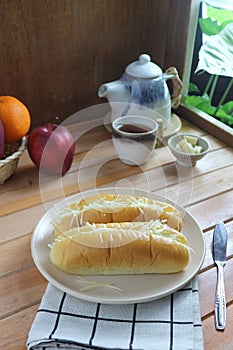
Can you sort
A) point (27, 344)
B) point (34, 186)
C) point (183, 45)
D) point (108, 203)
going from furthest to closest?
point (183, 45)
point (34, 186)
point (108, 203)
point (27, 344)

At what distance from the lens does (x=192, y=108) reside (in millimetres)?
1125

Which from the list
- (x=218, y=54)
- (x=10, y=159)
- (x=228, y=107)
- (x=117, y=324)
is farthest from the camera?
(x=228, y=107)

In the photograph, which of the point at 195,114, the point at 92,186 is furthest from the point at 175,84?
the point at 92,186

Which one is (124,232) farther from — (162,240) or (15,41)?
(15,41)

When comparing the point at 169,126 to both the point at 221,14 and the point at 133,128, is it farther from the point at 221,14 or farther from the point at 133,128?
the point at 221,14

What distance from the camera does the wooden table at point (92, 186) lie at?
0.59 metres

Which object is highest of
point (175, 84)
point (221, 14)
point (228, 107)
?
point (221, 14)

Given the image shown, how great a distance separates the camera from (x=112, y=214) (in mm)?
672

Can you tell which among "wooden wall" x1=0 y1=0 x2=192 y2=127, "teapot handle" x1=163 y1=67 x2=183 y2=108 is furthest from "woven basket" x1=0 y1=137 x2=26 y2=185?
"teapot handle" x1=163 y1=67 x2=183 y2=108

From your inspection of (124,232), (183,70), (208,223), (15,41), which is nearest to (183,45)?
(183,70)

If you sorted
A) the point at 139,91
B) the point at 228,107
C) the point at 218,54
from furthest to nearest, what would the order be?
the point at 228,107 → the point at 218,54 → the point at 139,91

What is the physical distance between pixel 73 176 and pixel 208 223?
0.31 meters

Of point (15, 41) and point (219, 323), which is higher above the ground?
point (15, 41)

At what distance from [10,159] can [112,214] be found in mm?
279
